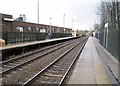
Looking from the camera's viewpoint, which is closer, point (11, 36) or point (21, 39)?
point (11, 36)

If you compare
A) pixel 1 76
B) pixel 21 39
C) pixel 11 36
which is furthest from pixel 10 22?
pixel 1 76

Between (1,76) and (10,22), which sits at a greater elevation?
(10,22)

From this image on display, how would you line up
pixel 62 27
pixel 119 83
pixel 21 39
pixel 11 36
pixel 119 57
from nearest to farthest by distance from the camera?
A: pixel 119 83, pixel 119 57, pixel 11 36, pixel 21 39, pixel 62 27

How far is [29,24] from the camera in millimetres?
82438

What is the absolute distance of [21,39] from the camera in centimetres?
4916

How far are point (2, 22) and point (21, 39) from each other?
29.2 ft

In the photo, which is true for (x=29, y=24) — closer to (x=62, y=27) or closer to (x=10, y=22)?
(x=10, y=22)

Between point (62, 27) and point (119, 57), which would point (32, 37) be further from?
point (62, 27)

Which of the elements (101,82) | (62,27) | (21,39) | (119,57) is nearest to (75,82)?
(101,82)

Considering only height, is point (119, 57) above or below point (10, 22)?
below

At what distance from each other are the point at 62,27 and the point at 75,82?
144 metres

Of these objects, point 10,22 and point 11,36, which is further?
point 10,22

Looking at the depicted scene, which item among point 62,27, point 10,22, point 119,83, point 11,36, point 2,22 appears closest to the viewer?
point 119,83

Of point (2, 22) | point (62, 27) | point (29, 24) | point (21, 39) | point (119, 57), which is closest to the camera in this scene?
point (119, 57)
